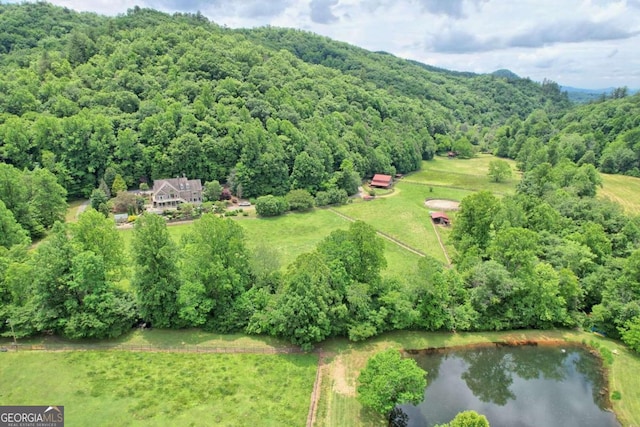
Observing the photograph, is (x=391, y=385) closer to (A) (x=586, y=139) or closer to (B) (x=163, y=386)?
(B) (x=163, y=386)

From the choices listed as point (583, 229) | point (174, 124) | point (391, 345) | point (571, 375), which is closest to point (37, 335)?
point (391, 345)

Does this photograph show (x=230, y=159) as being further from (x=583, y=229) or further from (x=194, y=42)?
(x=583, y=229)

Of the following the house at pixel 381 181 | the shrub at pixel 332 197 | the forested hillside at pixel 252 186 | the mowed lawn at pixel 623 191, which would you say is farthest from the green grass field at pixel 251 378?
the mowed lawn at pixel 623 191

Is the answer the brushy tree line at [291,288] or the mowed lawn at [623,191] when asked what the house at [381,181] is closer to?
the mowed lawn at [623,191]

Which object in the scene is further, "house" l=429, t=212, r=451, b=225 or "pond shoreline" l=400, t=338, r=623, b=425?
"house" l=429, t=212, r=451, b=225

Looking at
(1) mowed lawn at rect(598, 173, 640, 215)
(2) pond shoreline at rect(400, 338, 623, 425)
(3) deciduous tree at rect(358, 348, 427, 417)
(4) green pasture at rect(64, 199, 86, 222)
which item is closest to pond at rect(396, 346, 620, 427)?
(2) pond shoreline at rect(400, 338, 623, 425)

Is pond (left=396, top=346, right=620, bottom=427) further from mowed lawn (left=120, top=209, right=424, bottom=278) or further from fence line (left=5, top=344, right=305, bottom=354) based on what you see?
mowed lawn (left=120, top=209, right=424, bottom=278)

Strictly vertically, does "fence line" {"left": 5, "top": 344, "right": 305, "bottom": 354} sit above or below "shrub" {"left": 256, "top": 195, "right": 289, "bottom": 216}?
below

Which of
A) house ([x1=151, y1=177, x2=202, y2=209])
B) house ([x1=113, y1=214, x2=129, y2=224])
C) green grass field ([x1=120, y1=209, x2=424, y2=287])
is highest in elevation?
house ([x1=151, y1=177, x2=202, y2=209])
